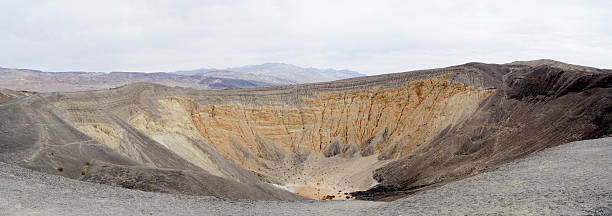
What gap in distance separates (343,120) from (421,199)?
1063 inches

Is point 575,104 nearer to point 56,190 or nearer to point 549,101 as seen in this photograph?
point 549,101

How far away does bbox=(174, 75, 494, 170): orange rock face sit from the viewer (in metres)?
32.4

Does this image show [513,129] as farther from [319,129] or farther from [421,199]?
[319,129]

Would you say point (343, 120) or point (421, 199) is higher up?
point (421, 199)

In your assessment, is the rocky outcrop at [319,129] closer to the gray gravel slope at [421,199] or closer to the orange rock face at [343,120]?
the orange rock face at [343,120]

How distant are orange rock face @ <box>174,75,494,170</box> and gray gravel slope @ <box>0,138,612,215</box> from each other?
65.3 ft

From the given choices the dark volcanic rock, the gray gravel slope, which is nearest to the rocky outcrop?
the dark volcanic rock

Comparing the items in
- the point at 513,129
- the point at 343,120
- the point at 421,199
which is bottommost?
the point at 343,120

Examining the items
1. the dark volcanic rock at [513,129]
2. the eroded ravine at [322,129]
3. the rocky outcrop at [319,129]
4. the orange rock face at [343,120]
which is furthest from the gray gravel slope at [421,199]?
the orange rock face at [343,120]

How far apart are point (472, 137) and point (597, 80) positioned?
787 cm

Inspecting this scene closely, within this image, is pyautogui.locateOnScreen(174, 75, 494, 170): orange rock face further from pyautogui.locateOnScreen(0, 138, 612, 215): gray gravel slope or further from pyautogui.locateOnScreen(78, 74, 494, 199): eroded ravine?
pyautogui.locateOnScreen(0, 138, 612, 215): gray gravel slope

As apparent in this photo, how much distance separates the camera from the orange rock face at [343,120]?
32406 millimetres

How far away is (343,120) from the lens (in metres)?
37.7

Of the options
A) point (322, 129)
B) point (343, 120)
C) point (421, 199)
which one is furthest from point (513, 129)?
point (322, 129)
